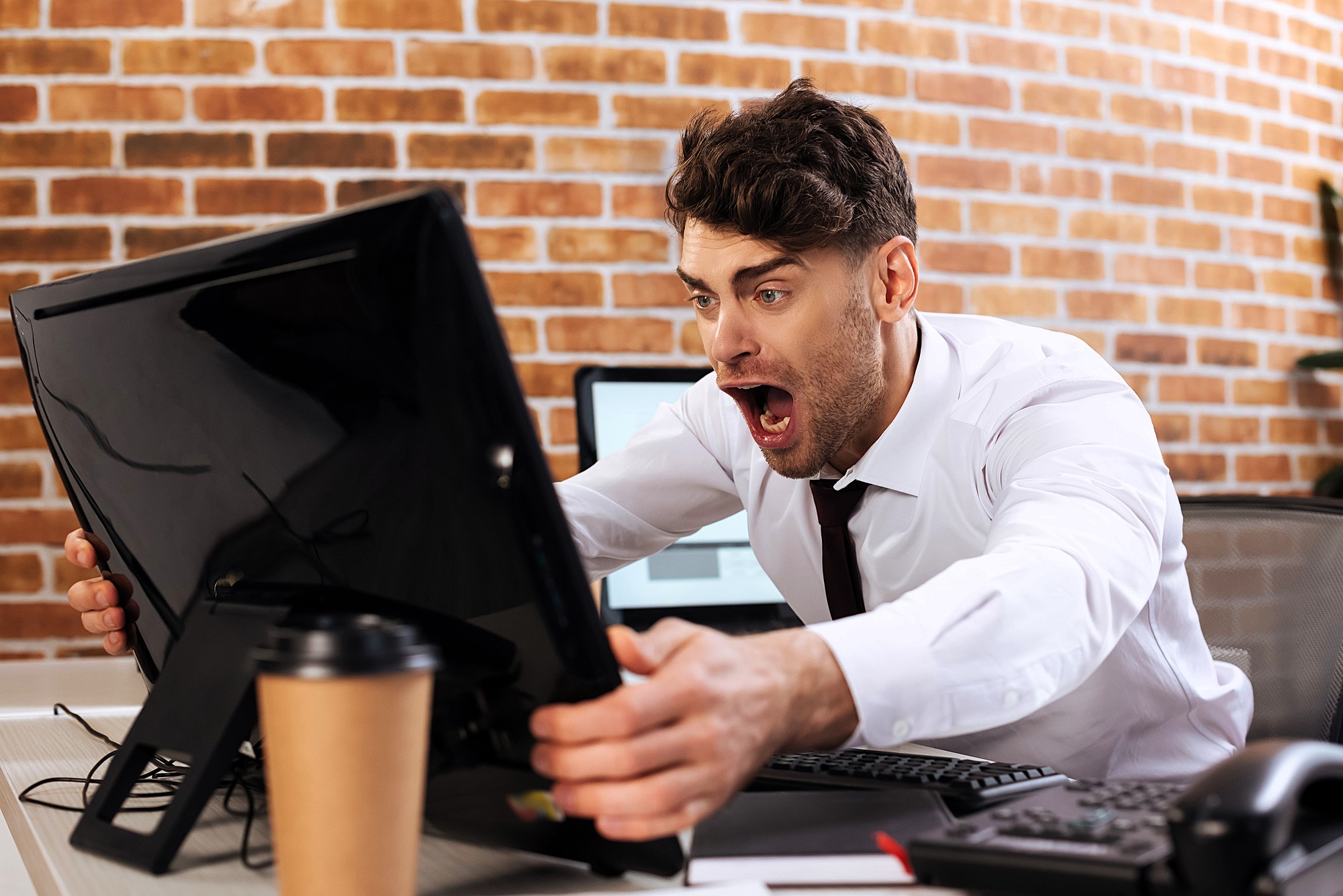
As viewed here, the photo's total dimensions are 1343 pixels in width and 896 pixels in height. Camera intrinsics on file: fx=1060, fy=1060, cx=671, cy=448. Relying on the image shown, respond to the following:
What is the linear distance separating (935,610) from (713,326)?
688 millimetres

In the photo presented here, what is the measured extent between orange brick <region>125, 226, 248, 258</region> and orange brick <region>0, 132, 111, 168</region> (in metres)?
0.13

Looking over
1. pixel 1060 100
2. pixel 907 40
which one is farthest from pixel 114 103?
pixel 1060 100

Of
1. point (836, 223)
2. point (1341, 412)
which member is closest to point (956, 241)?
point (836, 223)

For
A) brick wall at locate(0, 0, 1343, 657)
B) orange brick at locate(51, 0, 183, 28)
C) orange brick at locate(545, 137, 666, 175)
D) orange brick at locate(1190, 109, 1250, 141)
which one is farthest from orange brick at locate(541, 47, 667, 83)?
orange brick at locate(1190, 109, 1250, 141)

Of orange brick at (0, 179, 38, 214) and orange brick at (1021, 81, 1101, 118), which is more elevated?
orange brick at (1021, 81, 1101, 118)

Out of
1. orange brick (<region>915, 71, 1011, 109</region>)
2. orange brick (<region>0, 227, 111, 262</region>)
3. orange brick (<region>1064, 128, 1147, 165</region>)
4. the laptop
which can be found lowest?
the laptop

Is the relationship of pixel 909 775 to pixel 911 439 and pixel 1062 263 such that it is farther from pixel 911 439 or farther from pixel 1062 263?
pixel 1062 263

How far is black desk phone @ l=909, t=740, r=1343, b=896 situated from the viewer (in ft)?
1.51

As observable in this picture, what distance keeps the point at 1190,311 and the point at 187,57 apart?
79.1 inches

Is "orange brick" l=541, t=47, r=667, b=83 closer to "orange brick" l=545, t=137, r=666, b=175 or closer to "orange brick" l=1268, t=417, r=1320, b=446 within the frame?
"orange brick" l=545, t=137, r=666, b=175

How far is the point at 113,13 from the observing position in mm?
1771

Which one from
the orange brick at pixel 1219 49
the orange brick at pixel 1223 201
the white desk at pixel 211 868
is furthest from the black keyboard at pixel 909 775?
the orange brick at pixel 1219 49

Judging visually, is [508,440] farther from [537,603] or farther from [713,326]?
[713,326]

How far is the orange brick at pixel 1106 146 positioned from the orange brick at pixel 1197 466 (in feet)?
2.04
